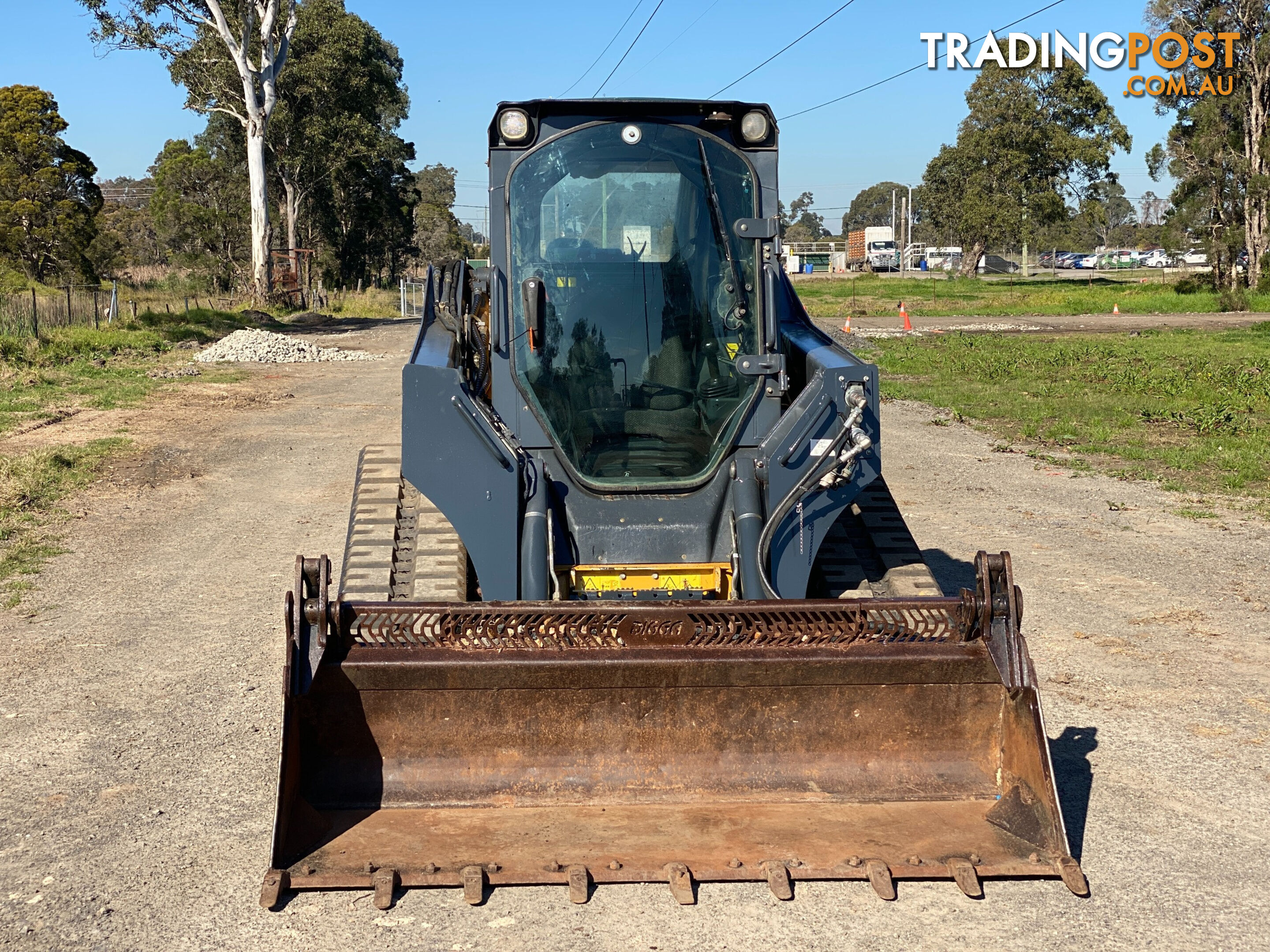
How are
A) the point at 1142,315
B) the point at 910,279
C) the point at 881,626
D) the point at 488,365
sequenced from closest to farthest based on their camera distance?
the point at 881,626 → the point at 488,365 → the point at 1142,315 → the point at 910,279

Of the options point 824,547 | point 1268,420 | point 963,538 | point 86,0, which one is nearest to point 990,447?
point 1268,420

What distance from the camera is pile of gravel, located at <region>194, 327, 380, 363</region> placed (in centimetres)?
2723

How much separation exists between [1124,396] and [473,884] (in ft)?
54.5

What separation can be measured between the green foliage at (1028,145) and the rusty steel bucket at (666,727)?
211 feet

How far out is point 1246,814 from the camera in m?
4.92

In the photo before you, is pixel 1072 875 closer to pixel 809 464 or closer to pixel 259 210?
pixel 809 464

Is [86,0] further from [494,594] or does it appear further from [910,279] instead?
[910,279]

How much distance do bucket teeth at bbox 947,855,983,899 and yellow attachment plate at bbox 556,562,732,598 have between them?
192 centimetres

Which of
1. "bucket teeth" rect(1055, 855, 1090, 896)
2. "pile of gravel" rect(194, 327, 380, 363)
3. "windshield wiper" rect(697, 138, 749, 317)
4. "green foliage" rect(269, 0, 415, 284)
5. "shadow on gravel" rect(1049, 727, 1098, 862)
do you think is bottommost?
"shadow on gravel" rect(1049, 727, 1098, 862)

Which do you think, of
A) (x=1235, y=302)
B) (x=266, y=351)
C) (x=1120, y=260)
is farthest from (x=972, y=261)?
(x=266, y=351)

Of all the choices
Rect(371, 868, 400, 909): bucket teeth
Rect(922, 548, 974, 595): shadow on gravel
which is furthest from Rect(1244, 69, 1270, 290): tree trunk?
Rect(371, 868, 400, 909): bucket teeth

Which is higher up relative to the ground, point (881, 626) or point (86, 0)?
point (86, 0)

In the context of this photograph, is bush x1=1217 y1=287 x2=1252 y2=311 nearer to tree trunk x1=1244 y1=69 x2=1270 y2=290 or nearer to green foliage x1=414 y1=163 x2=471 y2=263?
tree trunk x1=1244 y1=69 x2=1270 y2=290

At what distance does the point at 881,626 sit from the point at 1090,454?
1034 cm
